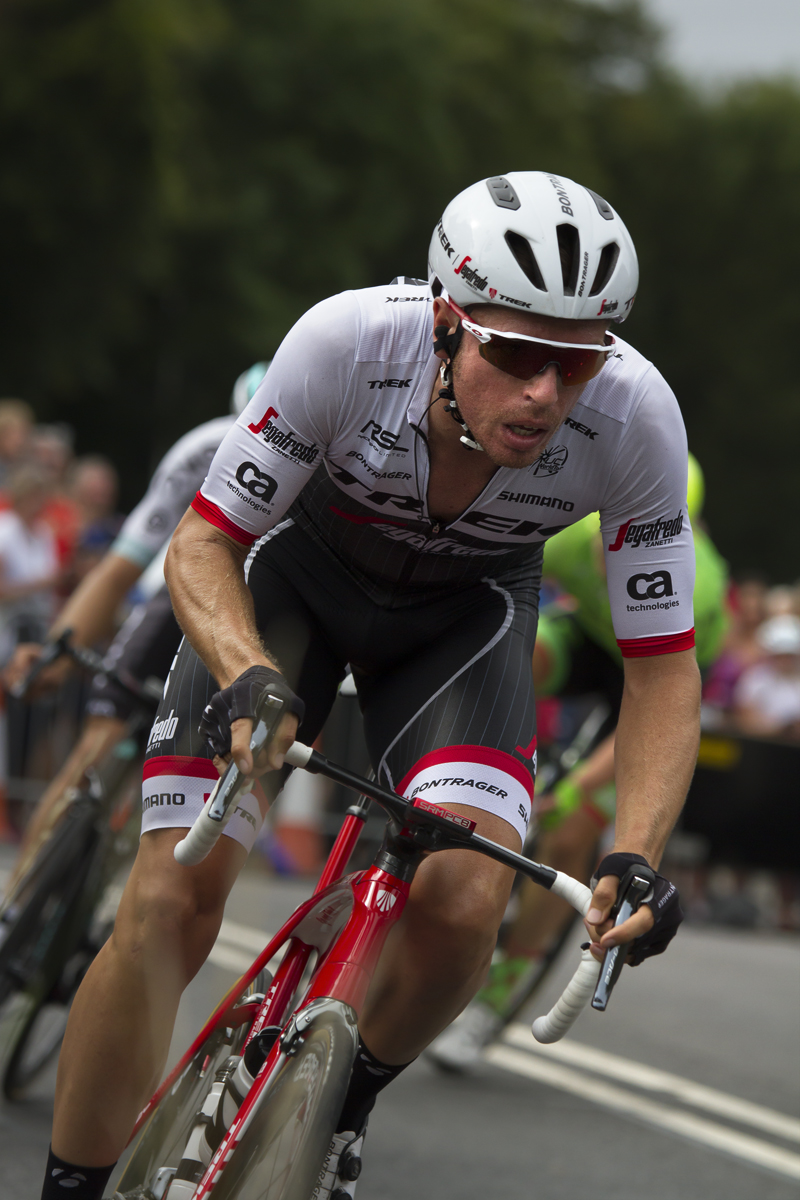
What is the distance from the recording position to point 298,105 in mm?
33812

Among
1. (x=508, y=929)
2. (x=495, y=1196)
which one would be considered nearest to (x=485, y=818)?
(x=495, y=1196)

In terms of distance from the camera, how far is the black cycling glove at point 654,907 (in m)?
2.84

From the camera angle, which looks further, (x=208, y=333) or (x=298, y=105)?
(x=298, y=105)

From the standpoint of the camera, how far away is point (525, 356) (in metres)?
3.09

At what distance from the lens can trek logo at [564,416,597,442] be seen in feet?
11.0

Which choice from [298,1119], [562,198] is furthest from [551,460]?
[298,1119]

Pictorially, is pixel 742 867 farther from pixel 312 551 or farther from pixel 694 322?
pixel 694 322

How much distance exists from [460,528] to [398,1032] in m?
1.04

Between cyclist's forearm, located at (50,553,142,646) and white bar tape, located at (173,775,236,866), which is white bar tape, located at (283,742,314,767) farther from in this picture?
cyclist's forearm, located at (50,553,142,646)

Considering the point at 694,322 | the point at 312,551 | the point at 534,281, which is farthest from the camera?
the point at 694,322

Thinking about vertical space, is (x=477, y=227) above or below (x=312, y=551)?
above

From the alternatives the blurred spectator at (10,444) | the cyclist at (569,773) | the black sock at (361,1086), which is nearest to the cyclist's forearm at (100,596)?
the cyclist at (569,773)

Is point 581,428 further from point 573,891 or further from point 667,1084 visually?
point 667,1084

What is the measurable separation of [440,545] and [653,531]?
0.45 metres
